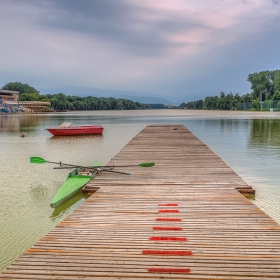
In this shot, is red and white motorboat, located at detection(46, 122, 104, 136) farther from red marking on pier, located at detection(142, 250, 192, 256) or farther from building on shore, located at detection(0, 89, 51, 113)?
building on shore, located at detection(0, 89, 51, 113)

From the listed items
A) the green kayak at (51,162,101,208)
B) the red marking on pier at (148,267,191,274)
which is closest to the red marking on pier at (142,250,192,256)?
the red marking on pier at (148,267,191,274)

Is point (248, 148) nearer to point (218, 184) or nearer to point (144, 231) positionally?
point (218, 184)

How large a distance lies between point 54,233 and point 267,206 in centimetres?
657

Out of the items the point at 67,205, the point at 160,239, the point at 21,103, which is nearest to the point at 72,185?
the point at 67,205

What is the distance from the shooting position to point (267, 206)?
930cm

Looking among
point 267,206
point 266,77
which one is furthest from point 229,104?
point 267,206

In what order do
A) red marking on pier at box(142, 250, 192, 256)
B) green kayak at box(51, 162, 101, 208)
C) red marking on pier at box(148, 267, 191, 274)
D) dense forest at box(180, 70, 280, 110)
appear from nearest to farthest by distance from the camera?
red marking on pier at box(148, 267, 191, 274) → red marking on pier at box(142, 250, 192, 256) → green kayak at box(51, 162, 101, 208) → dense forest at box(180, 70, 280, 110)

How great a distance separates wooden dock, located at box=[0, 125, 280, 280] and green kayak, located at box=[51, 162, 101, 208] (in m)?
1.01

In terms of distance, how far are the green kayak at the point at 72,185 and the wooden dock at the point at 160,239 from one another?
101 cm

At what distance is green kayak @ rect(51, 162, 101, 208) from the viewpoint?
9758mm

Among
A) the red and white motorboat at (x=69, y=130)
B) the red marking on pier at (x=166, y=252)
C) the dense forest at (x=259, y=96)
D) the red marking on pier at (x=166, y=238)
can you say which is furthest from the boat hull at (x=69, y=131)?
the dense forest at (x=259, y=96)

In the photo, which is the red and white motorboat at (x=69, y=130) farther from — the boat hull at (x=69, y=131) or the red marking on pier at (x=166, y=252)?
the red marking on pier at (x=166, y=252)

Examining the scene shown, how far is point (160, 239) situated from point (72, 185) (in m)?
5.77

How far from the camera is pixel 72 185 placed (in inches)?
418
